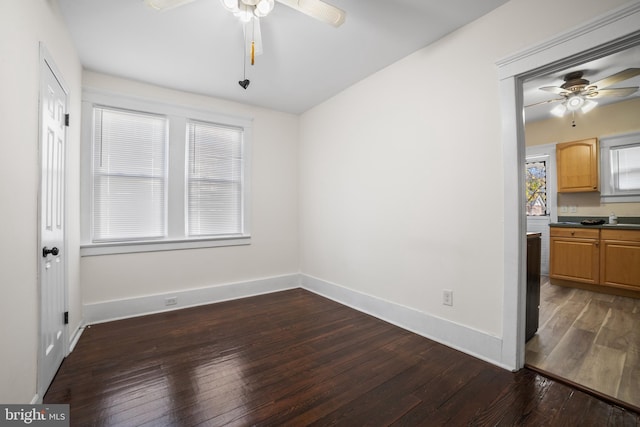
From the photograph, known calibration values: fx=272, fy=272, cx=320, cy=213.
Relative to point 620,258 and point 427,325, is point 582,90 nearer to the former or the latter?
point 620,258

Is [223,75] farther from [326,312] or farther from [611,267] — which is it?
[611,267]

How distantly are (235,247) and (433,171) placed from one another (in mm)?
2791

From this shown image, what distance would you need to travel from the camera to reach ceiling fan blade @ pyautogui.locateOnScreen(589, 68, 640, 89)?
2.74 metres

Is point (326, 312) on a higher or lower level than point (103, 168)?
lower

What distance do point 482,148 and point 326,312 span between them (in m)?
2.38

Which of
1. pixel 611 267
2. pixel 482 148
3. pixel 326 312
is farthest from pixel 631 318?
pixel 326 312

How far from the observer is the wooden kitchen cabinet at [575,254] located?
4039 millimetres

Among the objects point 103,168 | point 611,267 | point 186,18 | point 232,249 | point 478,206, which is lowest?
point 611,267

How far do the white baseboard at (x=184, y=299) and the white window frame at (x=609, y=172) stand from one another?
5098 millimetres

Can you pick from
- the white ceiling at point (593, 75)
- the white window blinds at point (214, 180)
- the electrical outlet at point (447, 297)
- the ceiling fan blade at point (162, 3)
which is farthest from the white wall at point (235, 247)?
the white ceiling at point (593, 75)

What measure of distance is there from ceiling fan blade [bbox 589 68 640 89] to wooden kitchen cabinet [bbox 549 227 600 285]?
7.07 ft

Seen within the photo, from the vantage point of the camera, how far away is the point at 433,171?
8.45 feet

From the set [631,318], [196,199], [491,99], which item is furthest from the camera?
[196,199]

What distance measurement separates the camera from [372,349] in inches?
94.4
